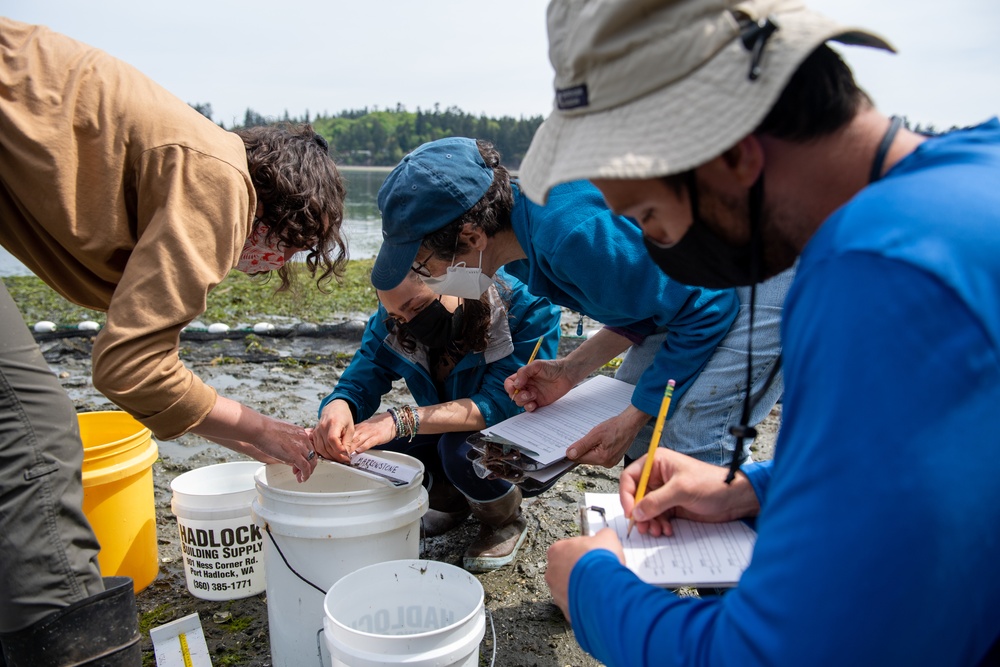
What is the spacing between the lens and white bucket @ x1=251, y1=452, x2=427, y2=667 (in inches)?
90.0

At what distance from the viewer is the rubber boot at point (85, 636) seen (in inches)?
75.7

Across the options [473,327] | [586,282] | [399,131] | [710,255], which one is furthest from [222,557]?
[399,131]

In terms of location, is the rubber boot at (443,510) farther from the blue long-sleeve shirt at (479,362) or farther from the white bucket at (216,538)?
the white bucket at (216,538)

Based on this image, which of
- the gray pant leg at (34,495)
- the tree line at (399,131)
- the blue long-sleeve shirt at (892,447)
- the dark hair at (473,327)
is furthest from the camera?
the tree line at (399,131)

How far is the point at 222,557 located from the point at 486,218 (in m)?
1.65

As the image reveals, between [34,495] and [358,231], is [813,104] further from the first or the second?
[358,231]

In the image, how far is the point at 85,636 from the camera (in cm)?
199

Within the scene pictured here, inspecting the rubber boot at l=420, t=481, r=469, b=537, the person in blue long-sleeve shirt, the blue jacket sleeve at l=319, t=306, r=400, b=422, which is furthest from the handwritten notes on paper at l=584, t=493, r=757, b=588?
the rubber boot at l=420, t=481, r=469, b=537

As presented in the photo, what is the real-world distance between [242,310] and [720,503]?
23.3 ft

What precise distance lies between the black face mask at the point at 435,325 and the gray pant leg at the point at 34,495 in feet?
4.84

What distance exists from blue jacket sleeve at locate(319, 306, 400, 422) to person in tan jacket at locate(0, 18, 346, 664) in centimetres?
109

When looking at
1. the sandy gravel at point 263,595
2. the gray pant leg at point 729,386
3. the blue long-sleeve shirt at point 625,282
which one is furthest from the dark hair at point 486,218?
the sandy gravel at point 263,595

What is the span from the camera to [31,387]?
1932 mm

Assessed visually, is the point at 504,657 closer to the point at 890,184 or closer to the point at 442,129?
the point at 890,184
